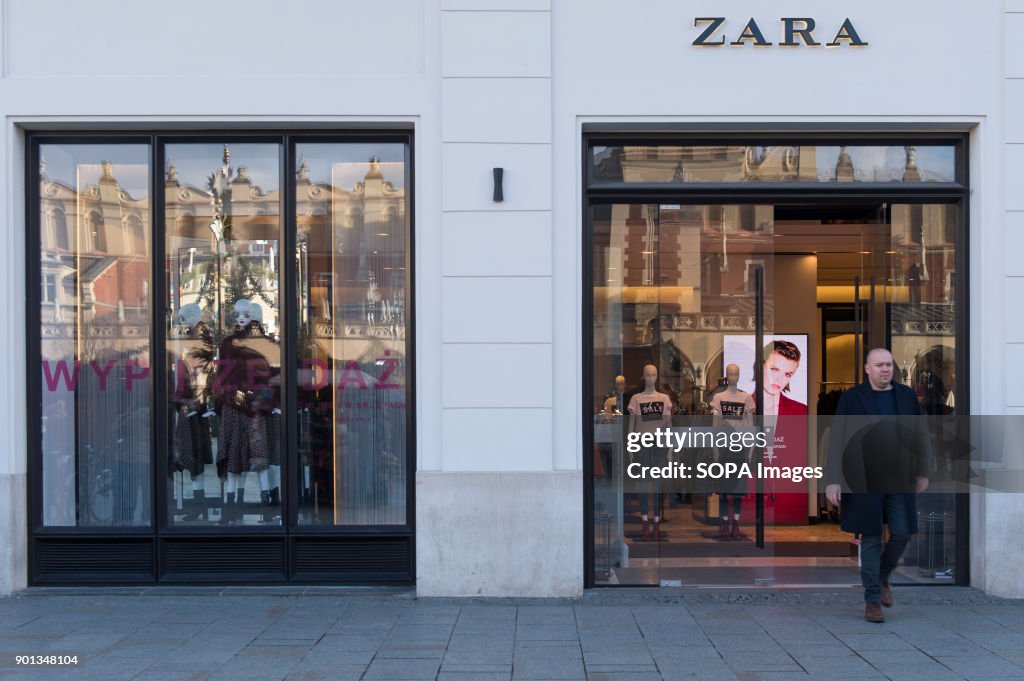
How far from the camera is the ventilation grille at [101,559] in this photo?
7.37 meters

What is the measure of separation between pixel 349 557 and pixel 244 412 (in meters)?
1.60

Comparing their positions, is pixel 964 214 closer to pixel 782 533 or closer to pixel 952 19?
pixel 952 19

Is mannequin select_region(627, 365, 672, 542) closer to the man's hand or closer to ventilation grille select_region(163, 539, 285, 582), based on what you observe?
the man's hand

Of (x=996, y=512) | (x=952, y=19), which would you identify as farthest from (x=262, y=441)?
(x=952, y=19)

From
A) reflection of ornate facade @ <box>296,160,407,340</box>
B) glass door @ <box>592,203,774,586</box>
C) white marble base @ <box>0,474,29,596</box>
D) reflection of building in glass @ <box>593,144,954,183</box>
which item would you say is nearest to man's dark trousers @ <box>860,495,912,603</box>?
glass door @ <box>592,203,774,586</box>

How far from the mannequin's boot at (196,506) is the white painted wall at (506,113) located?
1355mm

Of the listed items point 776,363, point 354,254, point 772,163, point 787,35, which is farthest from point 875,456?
point 354,254

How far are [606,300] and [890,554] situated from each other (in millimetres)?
3067

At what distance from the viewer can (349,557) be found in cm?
737

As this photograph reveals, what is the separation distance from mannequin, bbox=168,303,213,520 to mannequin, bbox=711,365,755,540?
4.65 meters

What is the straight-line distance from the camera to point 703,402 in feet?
25.8

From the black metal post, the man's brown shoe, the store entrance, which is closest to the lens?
the man's brown shoe

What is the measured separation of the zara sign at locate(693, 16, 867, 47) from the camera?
7074 mm

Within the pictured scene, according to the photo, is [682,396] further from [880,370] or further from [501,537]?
[501,537]
